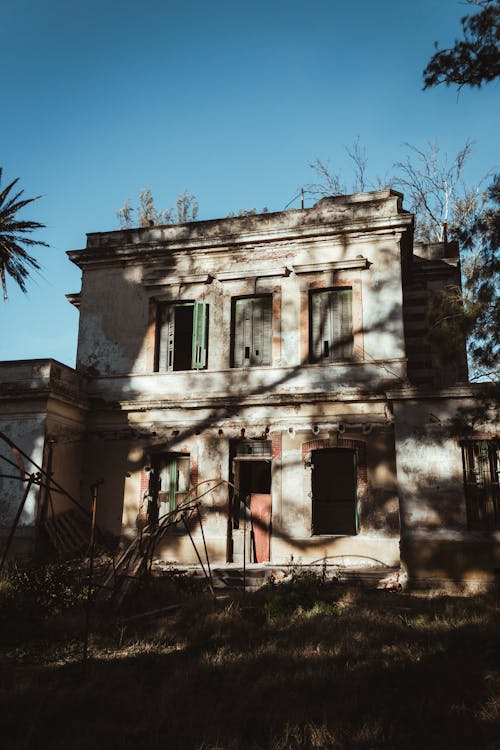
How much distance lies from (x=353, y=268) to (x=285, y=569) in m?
6.75

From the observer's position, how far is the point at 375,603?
888 centimetres

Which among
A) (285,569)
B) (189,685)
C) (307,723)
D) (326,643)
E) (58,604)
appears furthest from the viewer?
(285,569)

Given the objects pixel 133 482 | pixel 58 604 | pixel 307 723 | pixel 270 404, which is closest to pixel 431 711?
pixel 307 723

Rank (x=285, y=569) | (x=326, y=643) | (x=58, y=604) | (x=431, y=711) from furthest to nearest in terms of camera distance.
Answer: (x=285, y=569) → (x=58, y=604) → (x=326, y=643) → (x=431, y=711)

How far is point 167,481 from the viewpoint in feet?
46.3

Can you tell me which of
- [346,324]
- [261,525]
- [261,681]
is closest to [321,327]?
[346,324]

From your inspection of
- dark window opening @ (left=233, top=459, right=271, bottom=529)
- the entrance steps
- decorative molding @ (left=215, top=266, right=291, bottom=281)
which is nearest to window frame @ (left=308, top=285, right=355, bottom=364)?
decorative molding @ (left=215, top=266, right=291, bottom=281)

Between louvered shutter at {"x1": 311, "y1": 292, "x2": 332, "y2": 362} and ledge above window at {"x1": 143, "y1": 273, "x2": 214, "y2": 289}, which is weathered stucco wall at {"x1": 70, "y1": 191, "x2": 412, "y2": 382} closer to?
ledge above window at {"x1": 143, "y1": 273, "x2": 214, "y2": 289}

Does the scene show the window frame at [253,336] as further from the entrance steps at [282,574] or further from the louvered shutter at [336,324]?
the entrance steps at [282,574]

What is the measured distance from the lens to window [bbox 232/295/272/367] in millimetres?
14328

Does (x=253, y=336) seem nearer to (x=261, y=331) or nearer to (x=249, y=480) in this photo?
(x=261, y=331)

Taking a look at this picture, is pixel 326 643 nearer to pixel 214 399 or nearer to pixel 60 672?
pixel 60 672

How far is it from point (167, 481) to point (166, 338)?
346 centimetres

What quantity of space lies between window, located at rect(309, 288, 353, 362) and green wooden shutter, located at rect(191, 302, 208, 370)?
2534 millimetres
